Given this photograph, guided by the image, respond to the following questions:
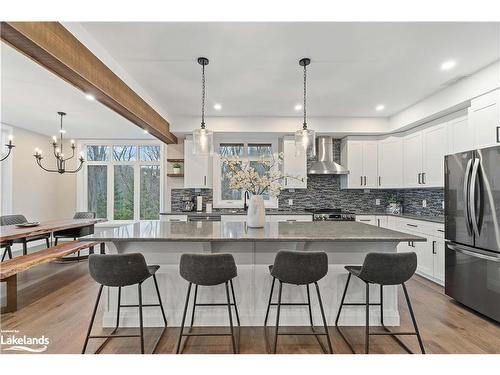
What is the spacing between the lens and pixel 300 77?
316 centimetres

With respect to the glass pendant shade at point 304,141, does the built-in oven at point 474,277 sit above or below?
below

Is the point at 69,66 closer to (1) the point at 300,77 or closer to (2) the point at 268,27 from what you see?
(2) the point at 268,27

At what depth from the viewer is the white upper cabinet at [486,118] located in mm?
2795

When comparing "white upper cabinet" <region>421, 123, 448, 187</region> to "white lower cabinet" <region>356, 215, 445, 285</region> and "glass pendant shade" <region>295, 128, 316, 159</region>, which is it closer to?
"white lower cabinet" <region>356, 215, 445, 285</region>

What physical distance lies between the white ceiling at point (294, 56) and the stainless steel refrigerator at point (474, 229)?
1.08m

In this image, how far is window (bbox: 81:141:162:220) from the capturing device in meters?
6.38

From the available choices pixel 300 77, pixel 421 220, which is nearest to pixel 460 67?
pixel 300 77

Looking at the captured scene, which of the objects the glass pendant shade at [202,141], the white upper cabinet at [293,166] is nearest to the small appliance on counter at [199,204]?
the white upper cabinet at [293,166]

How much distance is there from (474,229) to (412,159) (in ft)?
6.66

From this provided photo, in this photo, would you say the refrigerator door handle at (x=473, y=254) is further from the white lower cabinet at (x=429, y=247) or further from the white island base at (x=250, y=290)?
the white island base at (x=250, y=290)

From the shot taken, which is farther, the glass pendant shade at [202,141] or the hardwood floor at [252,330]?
the glass pendant shade at [202,141]

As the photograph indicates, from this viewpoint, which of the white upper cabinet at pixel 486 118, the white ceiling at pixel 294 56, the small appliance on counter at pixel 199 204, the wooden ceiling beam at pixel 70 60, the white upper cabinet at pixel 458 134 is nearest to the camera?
the wooden ceiling beam at pixel 70 60

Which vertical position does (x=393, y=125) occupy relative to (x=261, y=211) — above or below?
above
